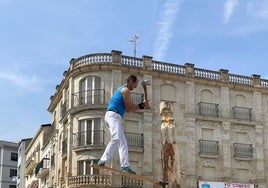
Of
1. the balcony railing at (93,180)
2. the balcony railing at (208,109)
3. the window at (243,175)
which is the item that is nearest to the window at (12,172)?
the balcony railing at (93,180)

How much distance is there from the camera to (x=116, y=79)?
145 ft

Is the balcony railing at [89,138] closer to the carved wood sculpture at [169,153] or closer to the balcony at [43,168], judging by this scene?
the balcony at [43,168]

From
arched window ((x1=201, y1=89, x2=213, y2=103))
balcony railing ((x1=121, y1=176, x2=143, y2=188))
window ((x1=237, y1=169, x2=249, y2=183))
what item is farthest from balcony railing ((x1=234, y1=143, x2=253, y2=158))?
balcony railing ((x1=121, y1=176, x2=143, y2=188))

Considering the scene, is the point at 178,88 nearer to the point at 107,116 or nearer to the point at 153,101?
the point at 153,101

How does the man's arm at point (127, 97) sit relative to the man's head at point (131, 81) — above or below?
below

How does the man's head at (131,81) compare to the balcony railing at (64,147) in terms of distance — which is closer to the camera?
the man's head at (131,81)

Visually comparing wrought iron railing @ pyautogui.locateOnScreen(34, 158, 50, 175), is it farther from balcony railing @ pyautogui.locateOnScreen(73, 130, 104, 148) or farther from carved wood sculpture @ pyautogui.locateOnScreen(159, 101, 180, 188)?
carved wood sculpture @ pyautogui.locateOnScreen(159, 101, 180, 188)

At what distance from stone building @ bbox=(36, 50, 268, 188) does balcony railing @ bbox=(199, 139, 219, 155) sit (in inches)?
3.5

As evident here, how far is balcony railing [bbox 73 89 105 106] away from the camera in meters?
44.0

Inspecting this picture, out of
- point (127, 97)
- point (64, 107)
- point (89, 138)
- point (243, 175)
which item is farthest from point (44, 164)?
point (127, 97)

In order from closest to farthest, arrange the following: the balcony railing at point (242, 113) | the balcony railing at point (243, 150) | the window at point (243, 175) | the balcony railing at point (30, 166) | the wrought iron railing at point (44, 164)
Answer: the window at point (243, 175) < the balcony railing at point (243, 150) < the balcony railing at point (242, 113) < the wrought iron railing at point (44, 164) < the balcony railing at point (30, 166)

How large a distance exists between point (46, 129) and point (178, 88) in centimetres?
1994

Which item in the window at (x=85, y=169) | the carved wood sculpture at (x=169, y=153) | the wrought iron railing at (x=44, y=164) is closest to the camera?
the carved wood sculpture at (x=169, y=153)

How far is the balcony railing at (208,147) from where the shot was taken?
1811 inches
